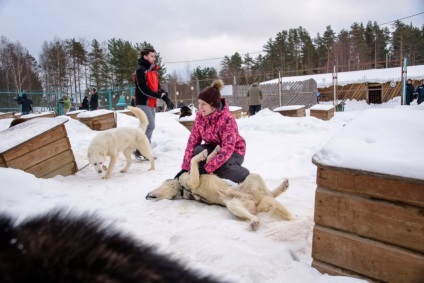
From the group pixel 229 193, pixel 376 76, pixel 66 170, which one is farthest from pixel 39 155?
pixel 376 76

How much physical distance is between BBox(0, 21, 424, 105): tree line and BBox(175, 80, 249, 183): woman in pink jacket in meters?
18.7

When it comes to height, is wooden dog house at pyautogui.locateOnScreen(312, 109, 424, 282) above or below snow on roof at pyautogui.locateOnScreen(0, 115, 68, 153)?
below

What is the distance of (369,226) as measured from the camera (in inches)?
57.1

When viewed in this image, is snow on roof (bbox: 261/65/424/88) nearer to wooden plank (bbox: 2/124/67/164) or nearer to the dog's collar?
wooden plank (bbox: 2/124/67/164)

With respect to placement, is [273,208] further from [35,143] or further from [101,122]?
[101,122]

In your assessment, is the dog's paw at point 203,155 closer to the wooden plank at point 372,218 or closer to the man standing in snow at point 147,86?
the wooden plank at point 372,218

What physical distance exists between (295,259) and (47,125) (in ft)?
13.4

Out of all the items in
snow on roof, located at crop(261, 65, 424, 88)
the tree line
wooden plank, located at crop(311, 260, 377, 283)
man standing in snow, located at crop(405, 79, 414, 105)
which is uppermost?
the tree line

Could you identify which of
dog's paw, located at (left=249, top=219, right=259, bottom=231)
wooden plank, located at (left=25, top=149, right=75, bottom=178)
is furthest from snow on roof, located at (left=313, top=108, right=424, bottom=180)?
wooden plank, located at (left=25, top=149, right=75, bottom=178)

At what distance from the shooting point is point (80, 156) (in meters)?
5.77

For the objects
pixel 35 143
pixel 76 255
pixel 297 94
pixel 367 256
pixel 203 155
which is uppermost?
pixel 297 94

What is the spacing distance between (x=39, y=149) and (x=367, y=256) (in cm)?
428

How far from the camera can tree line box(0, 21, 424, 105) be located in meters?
29.8

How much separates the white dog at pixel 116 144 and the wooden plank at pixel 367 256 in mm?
3653
